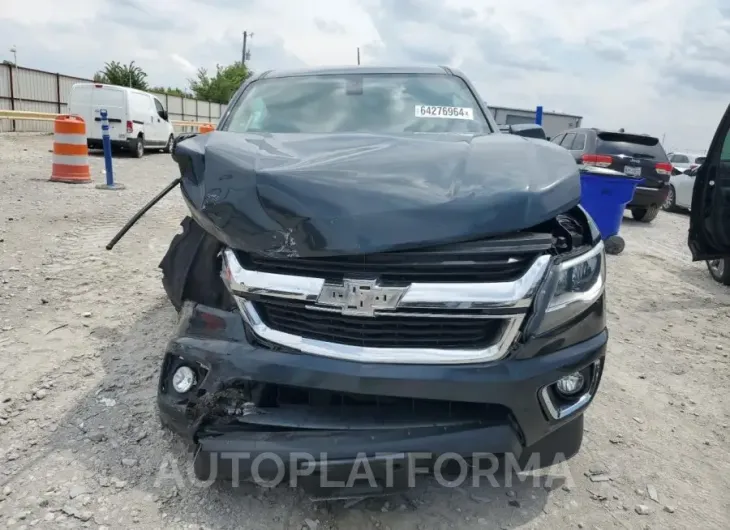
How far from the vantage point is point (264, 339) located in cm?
202

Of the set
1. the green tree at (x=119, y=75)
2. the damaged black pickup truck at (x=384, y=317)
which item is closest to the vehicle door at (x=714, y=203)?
the damaged black pickup truck at (x=384, y=317)

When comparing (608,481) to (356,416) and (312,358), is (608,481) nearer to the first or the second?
(356,416)

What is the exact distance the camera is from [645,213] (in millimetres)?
11070

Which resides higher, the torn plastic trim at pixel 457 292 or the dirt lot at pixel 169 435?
the torn plastic trim at pixel 457 292

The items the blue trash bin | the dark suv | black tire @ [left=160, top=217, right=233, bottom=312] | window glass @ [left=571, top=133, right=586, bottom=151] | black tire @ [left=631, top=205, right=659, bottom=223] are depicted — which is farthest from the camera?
black tire @ [left=631, top=205, right=659, bottom=223]

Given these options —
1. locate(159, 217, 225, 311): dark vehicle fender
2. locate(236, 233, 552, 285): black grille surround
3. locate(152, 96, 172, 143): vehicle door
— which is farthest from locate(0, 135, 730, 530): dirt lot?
locate(152, 96, 172, 143): vehicle door

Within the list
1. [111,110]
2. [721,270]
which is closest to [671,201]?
[721,270]

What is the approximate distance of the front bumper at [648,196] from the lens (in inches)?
405

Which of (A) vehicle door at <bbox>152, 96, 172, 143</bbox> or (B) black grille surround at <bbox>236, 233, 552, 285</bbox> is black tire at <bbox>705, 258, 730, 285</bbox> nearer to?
(B) black grille surround at <bbox>236, 233, 552, 285</bbox>

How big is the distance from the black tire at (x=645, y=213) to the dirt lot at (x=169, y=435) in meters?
5.68

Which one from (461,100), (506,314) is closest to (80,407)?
(506,314)

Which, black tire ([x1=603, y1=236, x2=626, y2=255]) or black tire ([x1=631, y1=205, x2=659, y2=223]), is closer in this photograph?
black tire ([x1=603, y1=236, x2=626, y2=255])

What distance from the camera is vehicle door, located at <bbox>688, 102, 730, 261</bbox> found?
5.34 meters

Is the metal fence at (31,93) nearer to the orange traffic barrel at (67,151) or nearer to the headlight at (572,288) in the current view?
the orange traffic barrel at (67,151)
